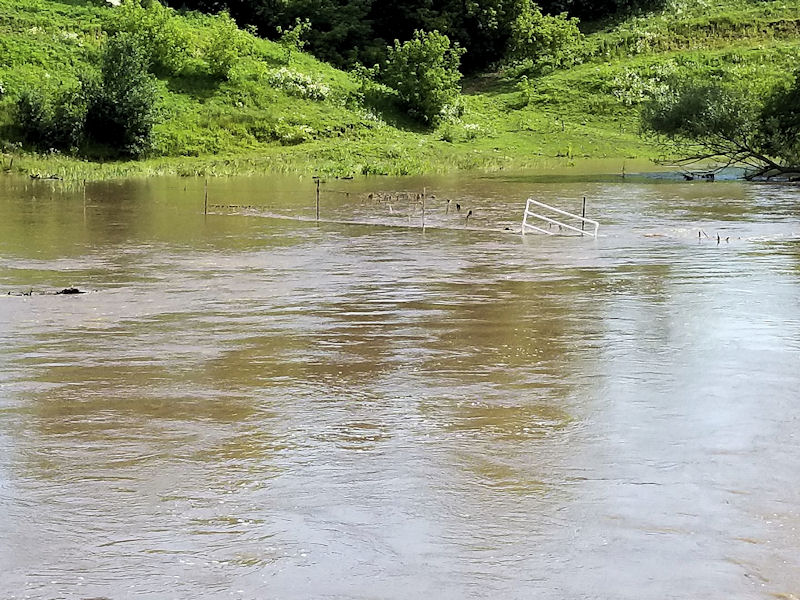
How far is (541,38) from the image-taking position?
225ft

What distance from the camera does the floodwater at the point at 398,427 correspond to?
7.12m

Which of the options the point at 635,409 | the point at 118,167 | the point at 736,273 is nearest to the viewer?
the point at 635,409

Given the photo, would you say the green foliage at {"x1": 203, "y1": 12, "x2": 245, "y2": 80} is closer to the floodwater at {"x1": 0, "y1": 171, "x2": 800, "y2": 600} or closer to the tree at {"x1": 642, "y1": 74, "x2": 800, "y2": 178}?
the tree at {"x1": 642, "y1": 74, "x2": 800, "y2": 178}

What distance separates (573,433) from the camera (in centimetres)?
980

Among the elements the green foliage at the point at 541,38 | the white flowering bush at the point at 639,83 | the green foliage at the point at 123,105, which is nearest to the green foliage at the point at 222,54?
the green foliage at the point at 123,105

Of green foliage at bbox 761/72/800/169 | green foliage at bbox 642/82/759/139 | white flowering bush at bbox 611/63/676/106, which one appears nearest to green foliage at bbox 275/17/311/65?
white flowering bush at bbox 611/63/676/106

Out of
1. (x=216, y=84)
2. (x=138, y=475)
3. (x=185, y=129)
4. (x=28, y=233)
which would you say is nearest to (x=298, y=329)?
(x=138, y=475)

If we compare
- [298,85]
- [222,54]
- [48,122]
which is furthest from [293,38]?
[48,122]

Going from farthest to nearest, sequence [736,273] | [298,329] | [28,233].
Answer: [28,233] < [736,273] < [298,329]

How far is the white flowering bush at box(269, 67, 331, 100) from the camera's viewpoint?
54.6m

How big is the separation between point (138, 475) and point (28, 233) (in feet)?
56.1

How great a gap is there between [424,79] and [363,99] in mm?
3140

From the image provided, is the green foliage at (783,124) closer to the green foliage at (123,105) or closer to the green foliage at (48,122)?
the green foliage at (123,105)

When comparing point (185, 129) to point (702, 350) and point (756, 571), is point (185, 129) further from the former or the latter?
point (756, 571)
